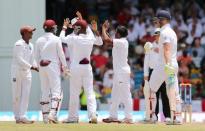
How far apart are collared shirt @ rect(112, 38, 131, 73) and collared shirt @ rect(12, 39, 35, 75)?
1.84 metres

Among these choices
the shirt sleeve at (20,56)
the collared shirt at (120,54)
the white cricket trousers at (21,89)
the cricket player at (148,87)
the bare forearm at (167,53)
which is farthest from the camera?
the cricket player at (148,87)

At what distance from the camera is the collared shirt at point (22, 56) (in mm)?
18292

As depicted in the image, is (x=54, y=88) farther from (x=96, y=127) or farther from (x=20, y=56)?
(x=96, y=127)

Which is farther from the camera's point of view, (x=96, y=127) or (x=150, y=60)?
(x=150, y=60)

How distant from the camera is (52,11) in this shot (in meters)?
30.8

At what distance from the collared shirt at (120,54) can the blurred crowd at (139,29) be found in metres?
7.21

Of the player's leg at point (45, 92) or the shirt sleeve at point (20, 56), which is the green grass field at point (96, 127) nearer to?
the player's leg at point (45, 92)

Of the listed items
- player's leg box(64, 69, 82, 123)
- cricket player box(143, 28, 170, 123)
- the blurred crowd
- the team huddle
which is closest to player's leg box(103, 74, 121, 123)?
the team huddle

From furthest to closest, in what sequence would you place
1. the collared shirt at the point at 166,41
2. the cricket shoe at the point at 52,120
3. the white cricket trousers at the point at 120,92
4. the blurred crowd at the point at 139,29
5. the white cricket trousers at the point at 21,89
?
the blurred crowd at the point at 139,29
the white cricket trousers at the point at 120,92
the white cricket trousers at the point at 21,89
the cricket shoe at the point at 52,120
the collared shirt at the point at 166,41

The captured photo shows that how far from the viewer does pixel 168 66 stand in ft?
56.3

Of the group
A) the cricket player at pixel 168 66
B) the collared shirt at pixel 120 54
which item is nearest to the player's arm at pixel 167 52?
the cricket player at pixel 168 66

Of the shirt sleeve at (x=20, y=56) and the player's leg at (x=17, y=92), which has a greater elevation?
the shirt sleeve at (x=20, y=56)

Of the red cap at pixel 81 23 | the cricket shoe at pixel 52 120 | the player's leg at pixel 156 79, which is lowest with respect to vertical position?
the cricket shoe at pixel 52 120

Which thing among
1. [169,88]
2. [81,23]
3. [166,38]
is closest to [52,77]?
[81,23]
